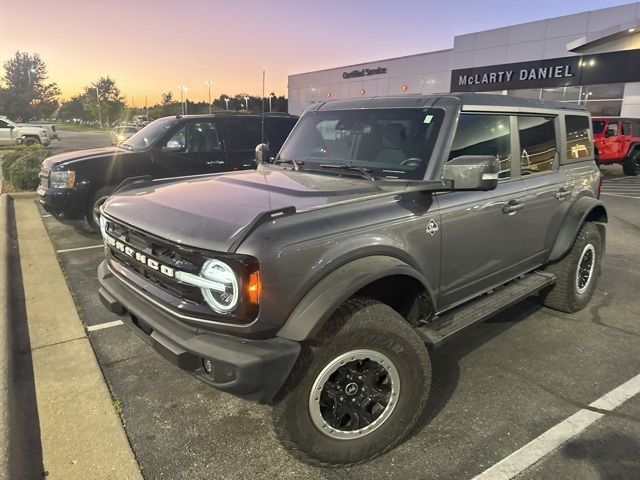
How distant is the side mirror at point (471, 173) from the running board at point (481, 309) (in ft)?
2.96

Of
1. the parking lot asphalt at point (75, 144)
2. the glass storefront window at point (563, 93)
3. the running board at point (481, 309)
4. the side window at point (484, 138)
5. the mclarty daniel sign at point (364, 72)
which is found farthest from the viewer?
the mclarty daniel sign at point (364, 72)

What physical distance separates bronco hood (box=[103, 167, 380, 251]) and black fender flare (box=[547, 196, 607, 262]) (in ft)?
7.15

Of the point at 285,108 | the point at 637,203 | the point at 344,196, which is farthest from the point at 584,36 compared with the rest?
the point at 285,108

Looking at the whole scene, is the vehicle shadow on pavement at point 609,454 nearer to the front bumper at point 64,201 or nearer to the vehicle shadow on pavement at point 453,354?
the vehicle shadow on pavement at point 453,354

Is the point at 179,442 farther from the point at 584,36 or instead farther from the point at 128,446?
the point at 584,36

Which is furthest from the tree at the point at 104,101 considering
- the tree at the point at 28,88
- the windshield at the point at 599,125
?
the windshield at the point at 599,125

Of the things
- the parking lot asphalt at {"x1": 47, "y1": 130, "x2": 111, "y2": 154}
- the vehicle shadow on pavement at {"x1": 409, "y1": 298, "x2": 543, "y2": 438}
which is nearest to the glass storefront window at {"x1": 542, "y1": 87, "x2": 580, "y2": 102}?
the parking lot asphalt at {"x1": 47, "y1": 130, "x2": 111, "y2": 154}

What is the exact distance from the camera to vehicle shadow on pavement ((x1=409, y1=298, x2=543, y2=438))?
10.1 feet

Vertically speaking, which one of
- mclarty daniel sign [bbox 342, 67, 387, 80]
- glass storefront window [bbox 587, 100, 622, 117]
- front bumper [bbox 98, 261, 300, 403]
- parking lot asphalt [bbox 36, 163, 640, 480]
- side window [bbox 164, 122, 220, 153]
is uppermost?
mclarty daniel sign [bbox 342, 67, 387, 80]

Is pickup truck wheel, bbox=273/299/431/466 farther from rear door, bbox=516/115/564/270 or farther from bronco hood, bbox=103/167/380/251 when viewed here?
rear door, bbox=516/115/564/270

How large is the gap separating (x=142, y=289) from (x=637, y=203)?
1205cm

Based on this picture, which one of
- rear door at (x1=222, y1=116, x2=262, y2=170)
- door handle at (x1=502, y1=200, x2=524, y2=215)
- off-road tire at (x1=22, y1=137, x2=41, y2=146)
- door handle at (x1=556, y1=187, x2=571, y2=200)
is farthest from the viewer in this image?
off-road tire at (x1=22, y1=137, x2=41, y2=146)

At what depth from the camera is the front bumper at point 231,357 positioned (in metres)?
2.07

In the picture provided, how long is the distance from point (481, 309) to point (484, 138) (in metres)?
1.24
